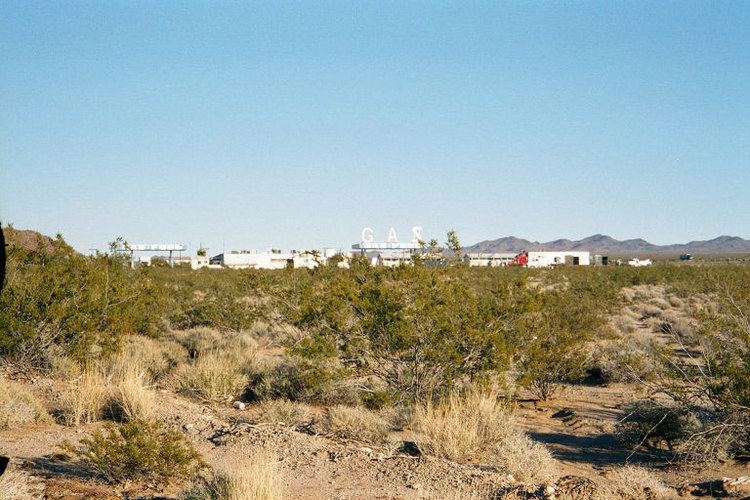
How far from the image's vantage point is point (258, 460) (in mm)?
7723

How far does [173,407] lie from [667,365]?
313 inches

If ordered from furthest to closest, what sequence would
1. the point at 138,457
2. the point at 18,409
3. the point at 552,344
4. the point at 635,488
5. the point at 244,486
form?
the point at 552,344 < the point at 18,409 < the point at 635,488 < the point at 138,457 < the point at 244,486

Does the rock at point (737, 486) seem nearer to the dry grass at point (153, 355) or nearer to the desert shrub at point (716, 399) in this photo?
the desert shrub at point (716, 399)

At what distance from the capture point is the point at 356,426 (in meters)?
11.6

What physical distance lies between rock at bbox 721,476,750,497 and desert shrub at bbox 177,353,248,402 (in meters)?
9.00

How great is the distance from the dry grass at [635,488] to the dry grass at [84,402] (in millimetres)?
7649

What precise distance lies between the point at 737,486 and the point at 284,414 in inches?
265

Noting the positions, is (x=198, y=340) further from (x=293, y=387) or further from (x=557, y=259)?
(x=557, y=259)

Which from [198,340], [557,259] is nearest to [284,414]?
[198,340]

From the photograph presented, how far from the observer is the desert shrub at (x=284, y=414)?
1249 cm

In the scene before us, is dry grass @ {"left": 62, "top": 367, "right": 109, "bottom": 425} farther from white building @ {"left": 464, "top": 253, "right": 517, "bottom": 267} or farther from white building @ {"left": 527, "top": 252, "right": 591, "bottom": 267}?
white building @ {"left": 527, "top": 252, "right": 591, "bottom": 267}

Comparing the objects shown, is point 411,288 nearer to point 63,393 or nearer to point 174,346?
point 63,393

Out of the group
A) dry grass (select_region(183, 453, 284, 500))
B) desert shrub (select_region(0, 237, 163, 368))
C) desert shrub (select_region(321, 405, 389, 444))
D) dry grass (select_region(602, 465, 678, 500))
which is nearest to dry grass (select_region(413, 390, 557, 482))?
desert shrub (select_region(321, 405, 389, 444))

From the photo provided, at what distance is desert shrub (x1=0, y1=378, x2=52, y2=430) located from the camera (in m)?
11.3
